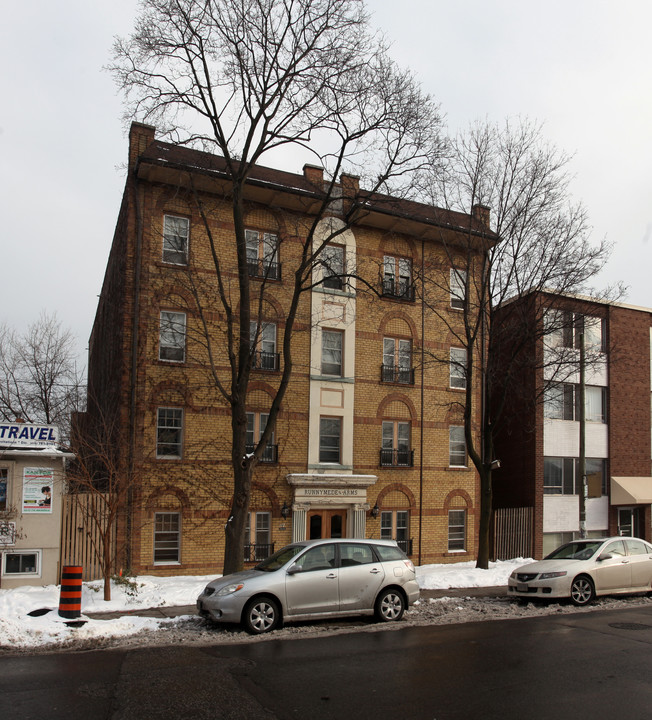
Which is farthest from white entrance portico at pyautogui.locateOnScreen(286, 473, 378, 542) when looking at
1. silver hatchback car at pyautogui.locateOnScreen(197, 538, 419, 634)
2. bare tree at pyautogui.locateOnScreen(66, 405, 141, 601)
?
silver hatchback car at pyautogui.locateOnScreen(197, 538, 419, 634)

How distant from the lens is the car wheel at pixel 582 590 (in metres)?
14.4

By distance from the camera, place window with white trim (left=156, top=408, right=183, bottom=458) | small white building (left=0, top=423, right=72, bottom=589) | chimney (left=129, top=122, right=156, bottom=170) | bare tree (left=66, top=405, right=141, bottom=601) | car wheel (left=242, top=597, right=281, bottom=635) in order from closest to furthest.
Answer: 1. car wheel (left=242, top=597, right=281, bottom=635)
2. bare tree (left=66, top=405, right=141, bottom=601)
3. small white building (left=0, top=423, right=72, bottom=589)
4. window with white trim (left=156, top=408, right=183, bottom=458)
5. chimney (left=129, top=122, right=156, bottom=170)

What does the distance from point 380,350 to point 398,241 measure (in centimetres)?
395

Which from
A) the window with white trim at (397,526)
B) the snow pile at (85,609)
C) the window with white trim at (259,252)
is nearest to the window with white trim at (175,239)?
the window with white trim at (259,252)

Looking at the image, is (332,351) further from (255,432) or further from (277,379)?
(255,432)

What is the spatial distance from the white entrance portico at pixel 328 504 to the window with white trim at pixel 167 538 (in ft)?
11.4

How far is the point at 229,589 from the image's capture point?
11.3 m

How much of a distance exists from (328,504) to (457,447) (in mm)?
5796

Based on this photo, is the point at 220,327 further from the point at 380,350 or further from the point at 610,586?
the point at 610,586

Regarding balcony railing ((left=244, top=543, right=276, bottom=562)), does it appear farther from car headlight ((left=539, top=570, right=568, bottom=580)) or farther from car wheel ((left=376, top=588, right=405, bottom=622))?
car headlight ((left=539, top=570, right=568, bottom=580))

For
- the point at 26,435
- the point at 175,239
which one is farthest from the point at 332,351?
the point at 26,435

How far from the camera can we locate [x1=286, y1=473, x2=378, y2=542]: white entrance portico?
834 inches

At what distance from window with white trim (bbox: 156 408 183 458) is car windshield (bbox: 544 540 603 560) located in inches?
411

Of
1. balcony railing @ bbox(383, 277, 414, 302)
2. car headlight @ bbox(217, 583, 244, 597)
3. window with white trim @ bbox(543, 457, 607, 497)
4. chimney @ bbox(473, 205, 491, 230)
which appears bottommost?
car headlight @ bbox(217, 583, 244, 597)
